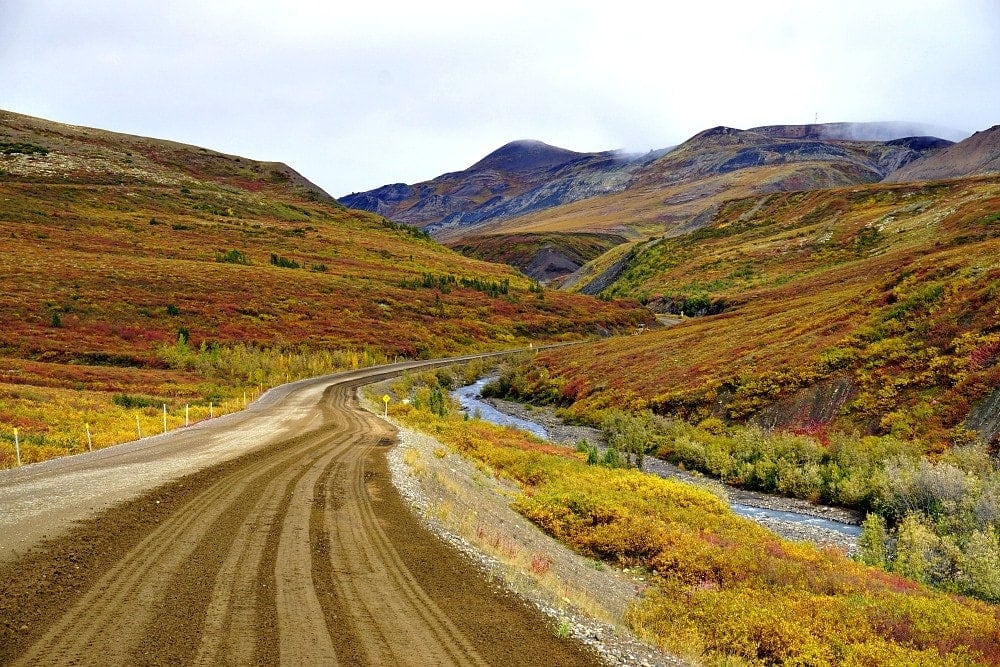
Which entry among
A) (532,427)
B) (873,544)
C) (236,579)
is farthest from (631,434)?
(236,579)

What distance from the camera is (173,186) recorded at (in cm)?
11881

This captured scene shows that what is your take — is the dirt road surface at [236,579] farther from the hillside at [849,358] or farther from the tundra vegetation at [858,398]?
the hillside at [849,358]

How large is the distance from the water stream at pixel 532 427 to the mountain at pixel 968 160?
17946 centimetres

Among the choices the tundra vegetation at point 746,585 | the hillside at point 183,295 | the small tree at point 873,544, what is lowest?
the small tree at point 873,544

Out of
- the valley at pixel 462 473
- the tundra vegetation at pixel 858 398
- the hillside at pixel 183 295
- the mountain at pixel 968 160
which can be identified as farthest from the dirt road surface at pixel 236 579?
the mountain at pixel 968 160

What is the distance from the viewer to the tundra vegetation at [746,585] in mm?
7453

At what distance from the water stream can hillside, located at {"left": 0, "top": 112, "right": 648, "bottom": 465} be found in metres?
12.4

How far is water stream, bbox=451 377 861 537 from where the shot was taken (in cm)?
1655

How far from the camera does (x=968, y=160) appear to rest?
575 ft

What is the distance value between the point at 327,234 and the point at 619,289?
61.9 metres

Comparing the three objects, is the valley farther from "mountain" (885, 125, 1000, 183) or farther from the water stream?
"mountain" (885, 125, 1000, 183)

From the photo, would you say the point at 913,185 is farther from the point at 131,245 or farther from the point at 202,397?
the point at 131,245

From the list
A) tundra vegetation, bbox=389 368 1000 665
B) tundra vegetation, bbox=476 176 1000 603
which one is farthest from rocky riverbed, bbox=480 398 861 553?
tundra vegetation, bbox=389 368 1000 665

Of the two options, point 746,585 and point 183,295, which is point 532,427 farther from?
point 183,295
